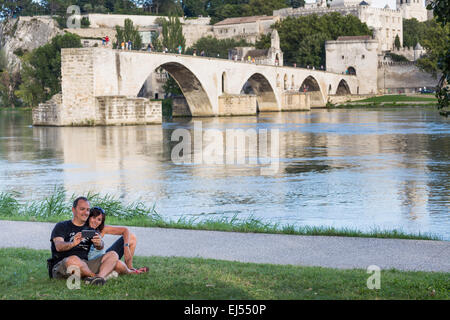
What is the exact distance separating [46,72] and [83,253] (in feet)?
209

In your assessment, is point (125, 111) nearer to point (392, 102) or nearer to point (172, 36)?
point (392, 102)

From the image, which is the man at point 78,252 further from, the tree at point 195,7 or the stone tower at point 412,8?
the stone tower at point 412,8

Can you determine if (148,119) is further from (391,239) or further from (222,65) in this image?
(391,239)

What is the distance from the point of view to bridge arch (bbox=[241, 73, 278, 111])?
236 feet

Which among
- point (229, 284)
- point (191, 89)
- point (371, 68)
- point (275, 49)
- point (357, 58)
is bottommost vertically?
point (229, 284)

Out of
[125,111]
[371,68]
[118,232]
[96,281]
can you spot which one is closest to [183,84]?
[125,111]

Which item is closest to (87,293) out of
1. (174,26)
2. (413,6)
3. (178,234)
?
(178,234)

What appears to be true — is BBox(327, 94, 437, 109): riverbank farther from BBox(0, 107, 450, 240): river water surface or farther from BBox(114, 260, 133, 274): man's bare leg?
BBox(114, 260, 133, 274): man's bare leg

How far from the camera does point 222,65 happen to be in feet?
201

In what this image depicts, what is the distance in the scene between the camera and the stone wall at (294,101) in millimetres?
74562

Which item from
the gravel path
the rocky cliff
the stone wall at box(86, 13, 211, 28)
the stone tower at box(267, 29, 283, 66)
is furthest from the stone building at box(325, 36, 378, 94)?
the gravel path

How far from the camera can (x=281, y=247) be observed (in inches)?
299

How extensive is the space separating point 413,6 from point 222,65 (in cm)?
10072

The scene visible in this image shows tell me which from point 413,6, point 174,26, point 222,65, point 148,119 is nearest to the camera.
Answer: point 148,119
